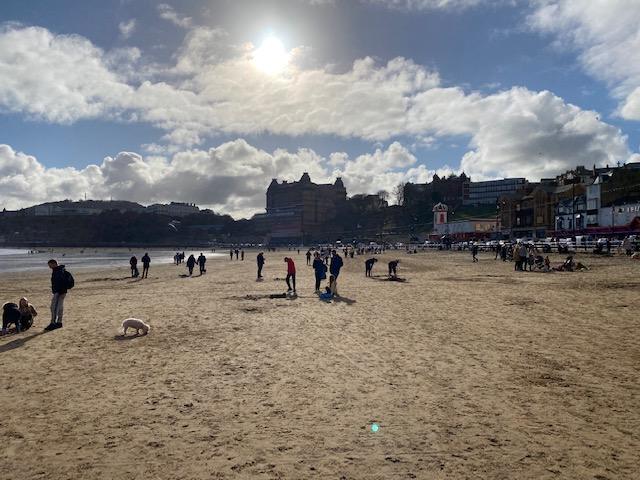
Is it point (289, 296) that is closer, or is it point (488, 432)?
point (488, 432)

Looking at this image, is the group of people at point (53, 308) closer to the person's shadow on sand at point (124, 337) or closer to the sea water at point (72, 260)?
the person's shadow on sand at point (124, 337)

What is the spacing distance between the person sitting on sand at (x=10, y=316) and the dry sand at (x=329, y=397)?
0.51m

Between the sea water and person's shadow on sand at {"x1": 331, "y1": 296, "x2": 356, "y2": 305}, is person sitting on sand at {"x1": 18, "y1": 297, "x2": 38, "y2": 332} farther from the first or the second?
the sea water

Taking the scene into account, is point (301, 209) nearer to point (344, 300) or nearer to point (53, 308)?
point (344, 300)

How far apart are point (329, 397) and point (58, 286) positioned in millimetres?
8724

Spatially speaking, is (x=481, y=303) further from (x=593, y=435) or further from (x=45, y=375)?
(x=45, y=375)

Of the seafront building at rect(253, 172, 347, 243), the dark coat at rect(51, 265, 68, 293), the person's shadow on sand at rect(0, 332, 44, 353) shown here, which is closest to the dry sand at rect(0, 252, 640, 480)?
the person's shadow on sand at rect(0, 332, 44, 353)

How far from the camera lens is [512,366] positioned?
26.4ft

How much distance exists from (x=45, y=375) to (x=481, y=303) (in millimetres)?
13543

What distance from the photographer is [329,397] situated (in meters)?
6.63

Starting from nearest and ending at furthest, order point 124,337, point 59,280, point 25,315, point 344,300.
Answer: point 124,337 < point 59,280 < point 25,315 < point 344,300

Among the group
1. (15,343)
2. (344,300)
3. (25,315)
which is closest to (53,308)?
(25,315)

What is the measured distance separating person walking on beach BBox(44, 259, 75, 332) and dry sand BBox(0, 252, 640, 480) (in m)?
0.53

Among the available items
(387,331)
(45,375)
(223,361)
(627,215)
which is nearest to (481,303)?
(387,331)
